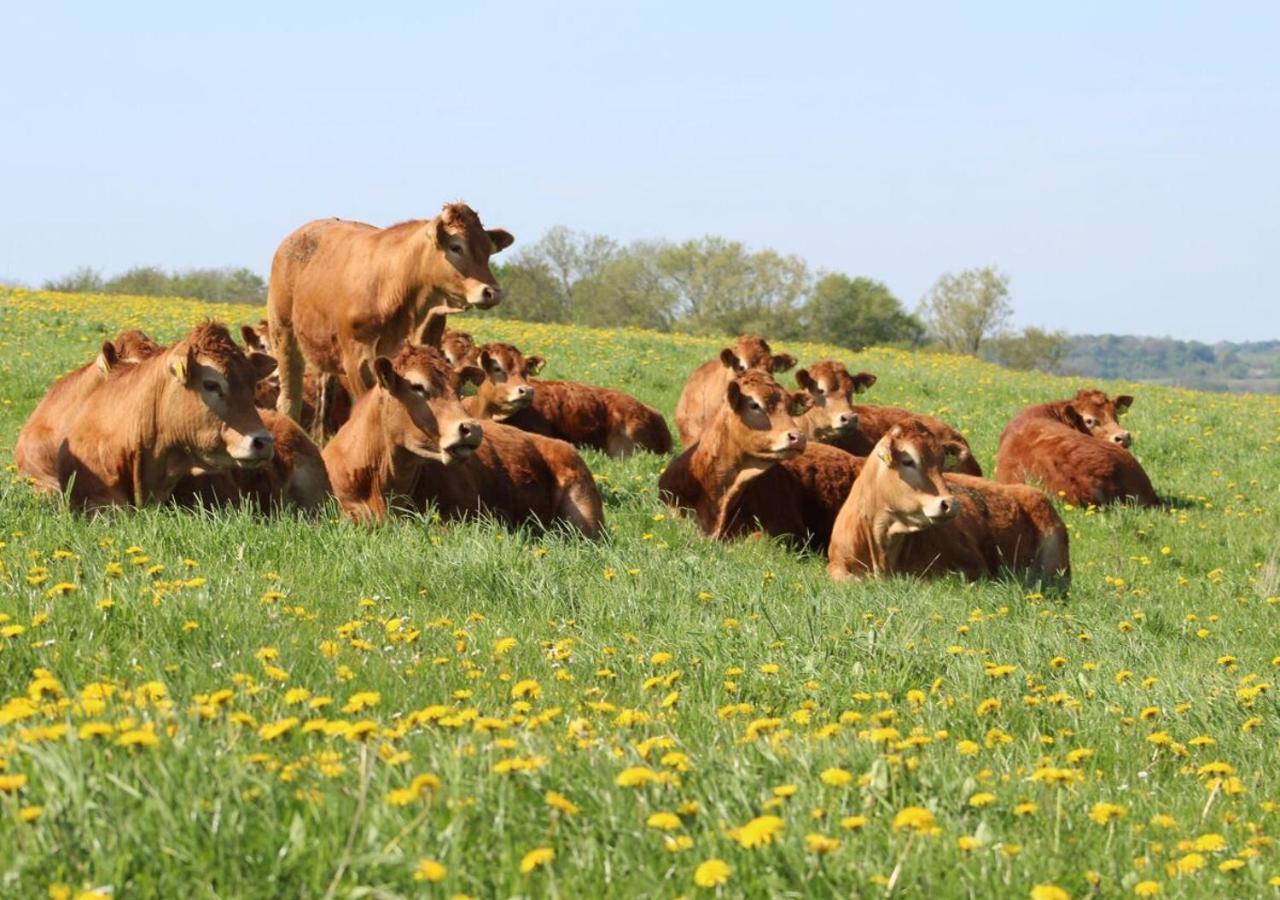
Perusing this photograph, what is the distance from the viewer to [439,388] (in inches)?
430

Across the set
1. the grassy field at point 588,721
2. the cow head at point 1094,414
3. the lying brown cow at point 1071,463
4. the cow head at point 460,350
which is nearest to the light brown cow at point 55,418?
the grassy field at point 588,721

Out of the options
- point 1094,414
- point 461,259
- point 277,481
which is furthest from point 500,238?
point 1094,414

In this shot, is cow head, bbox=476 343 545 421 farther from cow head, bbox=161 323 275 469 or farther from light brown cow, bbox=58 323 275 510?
cow head, bbox=161 323 275 469

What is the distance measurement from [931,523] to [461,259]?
4418mm

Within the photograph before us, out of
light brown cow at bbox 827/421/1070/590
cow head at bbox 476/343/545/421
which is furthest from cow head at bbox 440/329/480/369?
light brown cow at bbox 827/421/1070/590

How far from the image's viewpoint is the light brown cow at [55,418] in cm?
1036

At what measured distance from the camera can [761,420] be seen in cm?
1278

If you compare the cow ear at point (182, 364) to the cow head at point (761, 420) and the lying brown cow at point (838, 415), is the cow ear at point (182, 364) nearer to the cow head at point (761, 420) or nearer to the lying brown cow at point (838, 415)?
the cow head at point (761, 420)

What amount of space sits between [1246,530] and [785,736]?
39.6ft

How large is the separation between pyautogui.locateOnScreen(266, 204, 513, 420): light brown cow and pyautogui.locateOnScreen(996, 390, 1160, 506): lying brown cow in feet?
21.0

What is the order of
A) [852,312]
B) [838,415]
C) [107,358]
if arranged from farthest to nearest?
[852,312] → [838,415] → [107,358]

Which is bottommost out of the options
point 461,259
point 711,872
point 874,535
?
point 874,535

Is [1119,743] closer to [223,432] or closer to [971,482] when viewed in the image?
[223,432]

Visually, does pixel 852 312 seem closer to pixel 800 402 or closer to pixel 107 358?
pixel 800 402
